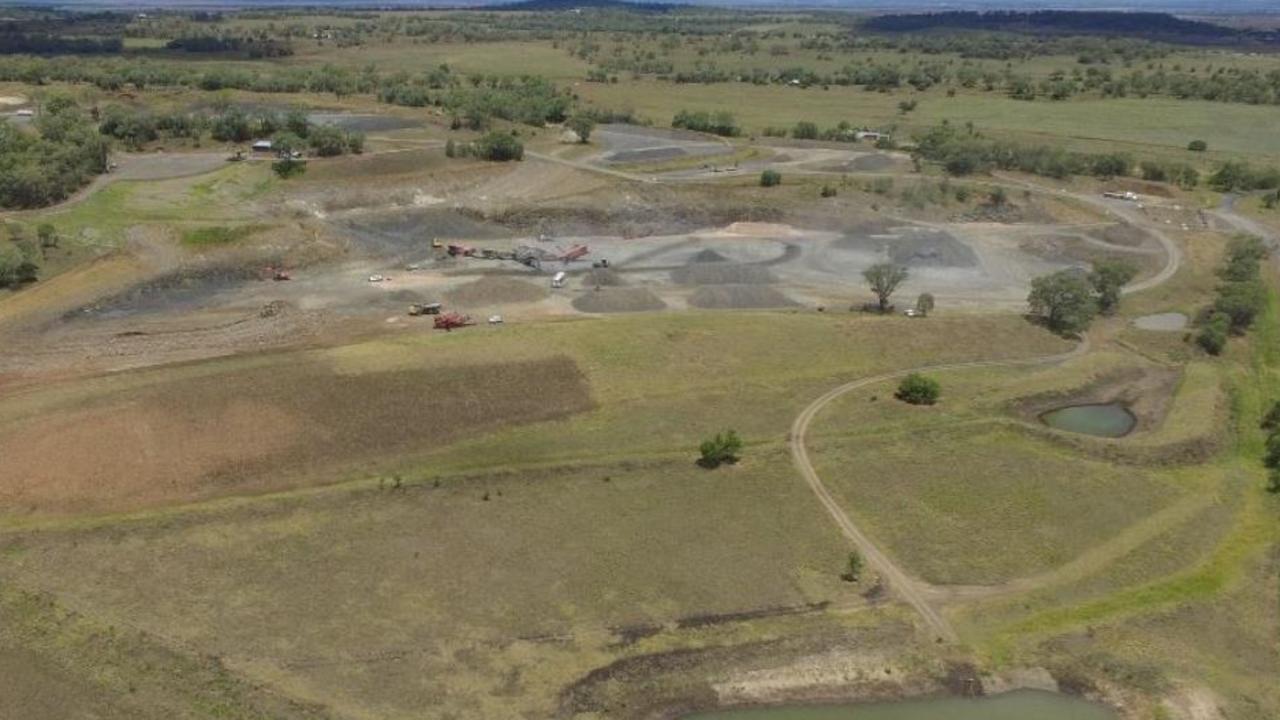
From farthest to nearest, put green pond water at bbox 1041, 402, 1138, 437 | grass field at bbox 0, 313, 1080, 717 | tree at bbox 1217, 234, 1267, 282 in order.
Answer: tree at bbox 1217, 234, 1267, 282 < green pond water at bbox 1041, 402, 1138, 437 < grass field at bbox 0, 313, 1080, 717

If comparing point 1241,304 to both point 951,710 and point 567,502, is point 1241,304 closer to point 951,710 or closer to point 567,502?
point 951,710

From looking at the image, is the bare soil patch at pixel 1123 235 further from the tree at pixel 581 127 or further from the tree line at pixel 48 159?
the tree line at pixel 48 159

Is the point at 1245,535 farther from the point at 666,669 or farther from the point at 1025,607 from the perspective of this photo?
the point at 666,669

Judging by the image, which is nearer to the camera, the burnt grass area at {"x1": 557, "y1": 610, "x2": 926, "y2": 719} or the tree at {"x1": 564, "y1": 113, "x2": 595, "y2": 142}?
the burnt grass area at {"x1": 557, "y1": 610, "x2": 926, "y2": 719}

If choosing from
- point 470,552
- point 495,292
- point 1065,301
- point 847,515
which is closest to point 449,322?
point 495,292

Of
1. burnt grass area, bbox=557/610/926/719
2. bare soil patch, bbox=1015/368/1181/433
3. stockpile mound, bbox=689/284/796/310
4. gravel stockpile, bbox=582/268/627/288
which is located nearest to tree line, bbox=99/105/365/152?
gravel stockpile, bbox=582/268/627/288

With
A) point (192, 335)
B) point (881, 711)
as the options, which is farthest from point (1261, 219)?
point (192, 335)

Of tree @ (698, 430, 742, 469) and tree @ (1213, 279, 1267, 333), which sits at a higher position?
tree @ (1213, 279, 1267, 333)

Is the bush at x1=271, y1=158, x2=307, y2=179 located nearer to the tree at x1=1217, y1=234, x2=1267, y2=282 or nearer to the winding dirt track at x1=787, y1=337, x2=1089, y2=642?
the winding dirt track at x1=787, y1=337, x2=1089, y2=642
